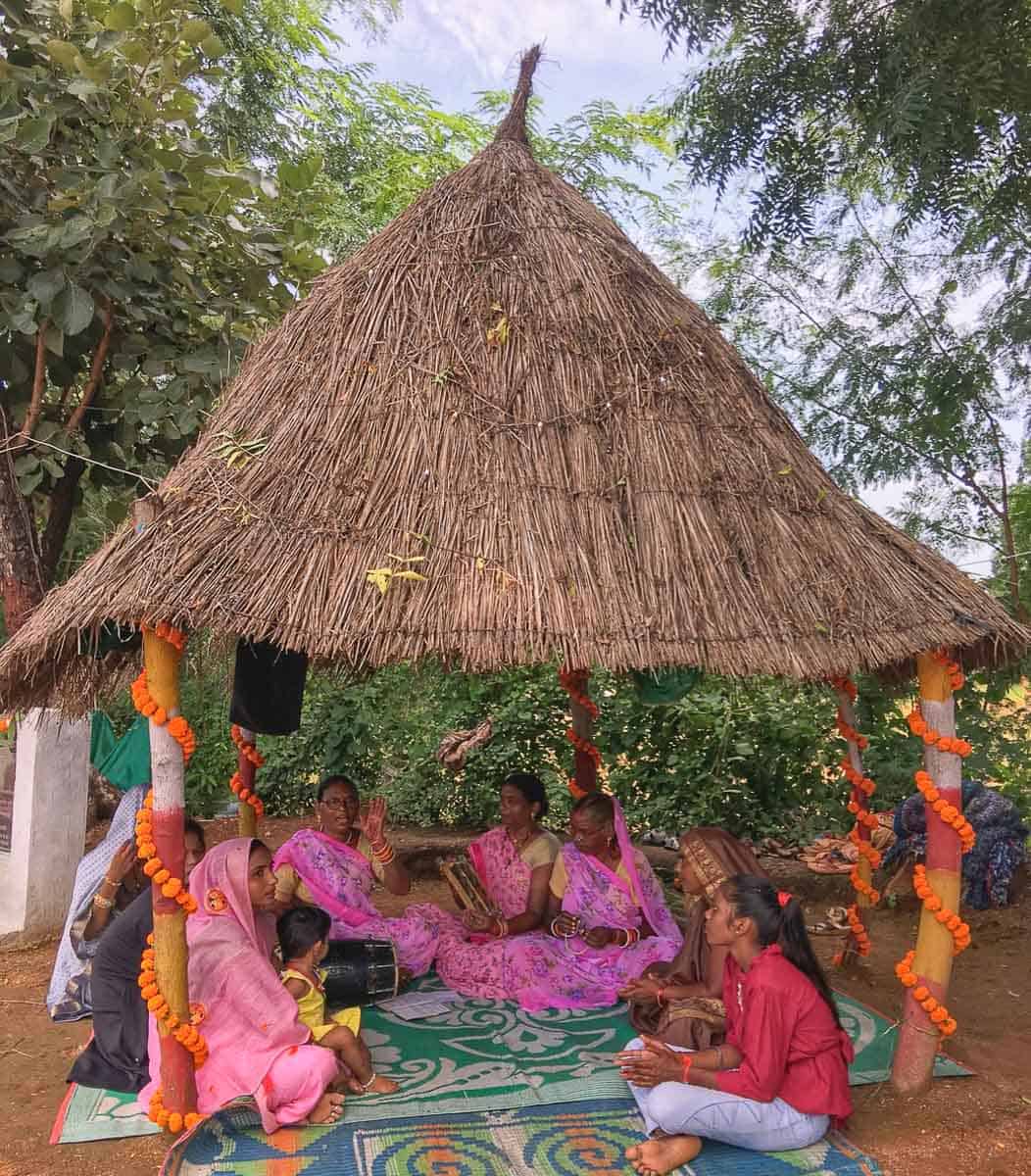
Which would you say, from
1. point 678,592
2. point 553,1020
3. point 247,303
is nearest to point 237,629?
point 678,592

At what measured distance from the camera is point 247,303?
270 inches

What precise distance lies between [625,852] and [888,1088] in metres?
1.78

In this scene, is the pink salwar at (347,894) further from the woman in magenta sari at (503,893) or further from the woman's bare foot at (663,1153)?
the woman's bare foot at (663,1153)

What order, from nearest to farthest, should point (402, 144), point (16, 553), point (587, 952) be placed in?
point (587, 952) → point (16, 553) → point (402, 144)

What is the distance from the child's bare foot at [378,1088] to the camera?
4273 mm

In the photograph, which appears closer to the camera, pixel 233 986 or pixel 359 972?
pixel 233 986

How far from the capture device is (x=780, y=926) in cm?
379

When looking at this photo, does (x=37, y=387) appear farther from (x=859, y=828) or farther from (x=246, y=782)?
(x=859, y=828)

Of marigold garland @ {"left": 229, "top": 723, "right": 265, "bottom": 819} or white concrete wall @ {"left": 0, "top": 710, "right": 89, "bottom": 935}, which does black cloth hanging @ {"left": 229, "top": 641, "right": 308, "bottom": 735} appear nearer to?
marigold garland @ {"left": 229, "top": 723, "right": 265, "bottom": 819}

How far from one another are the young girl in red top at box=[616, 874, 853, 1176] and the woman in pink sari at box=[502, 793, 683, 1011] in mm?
1562

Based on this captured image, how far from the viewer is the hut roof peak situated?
573 cm

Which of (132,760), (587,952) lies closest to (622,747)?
(587,952)

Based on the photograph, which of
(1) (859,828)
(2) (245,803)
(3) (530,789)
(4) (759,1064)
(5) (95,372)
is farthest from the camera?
(5) (95,372)

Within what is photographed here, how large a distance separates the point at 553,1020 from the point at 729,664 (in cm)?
231
